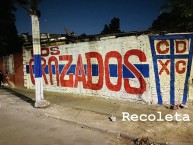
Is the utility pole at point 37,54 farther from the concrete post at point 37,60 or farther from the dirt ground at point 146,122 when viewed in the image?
the dirt ground at point 146,122

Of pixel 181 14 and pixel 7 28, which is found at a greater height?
pixel 7 28

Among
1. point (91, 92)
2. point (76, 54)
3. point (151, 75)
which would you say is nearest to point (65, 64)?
point (76, 54)

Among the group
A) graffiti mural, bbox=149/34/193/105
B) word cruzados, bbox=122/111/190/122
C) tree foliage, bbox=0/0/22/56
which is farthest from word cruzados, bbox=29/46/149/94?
tree foliage, bbox=0/0/22/56

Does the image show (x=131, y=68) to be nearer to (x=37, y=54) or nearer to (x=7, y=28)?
(x=37, y=54)

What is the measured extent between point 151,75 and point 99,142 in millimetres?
3984

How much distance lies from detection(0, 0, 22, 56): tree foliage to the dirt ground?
11.2 metres

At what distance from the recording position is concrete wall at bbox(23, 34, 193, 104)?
362 inches

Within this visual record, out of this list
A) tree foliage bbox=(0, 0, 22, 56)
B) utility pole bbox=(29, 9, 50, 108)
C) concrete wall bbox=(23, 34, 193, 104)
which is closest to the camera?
concrete wall bbox=(23, 34, 193, 104)

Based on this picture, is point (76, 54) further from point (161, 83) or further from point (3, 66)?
point (3, 66)

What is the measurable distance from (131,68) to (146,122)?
2.87m

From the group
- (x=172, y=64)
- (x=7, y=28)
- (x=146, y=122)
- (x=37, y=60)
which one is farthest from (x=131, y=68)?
(x=7, y=28)

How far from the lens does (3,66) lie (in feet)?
58.0

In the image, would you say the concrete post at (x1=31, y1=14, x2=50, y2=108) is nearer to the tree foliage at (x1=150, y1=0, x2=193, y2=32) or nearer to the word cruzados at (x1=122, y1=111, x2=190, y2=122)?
the word cruzados at (x1=122, y1=111, x2=190, y2=122)

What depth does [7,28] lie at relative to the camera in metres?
21.7
